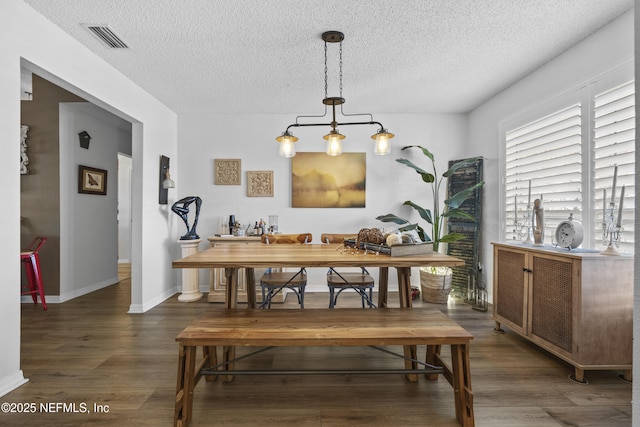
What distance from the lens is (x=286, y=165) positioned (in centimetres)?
453

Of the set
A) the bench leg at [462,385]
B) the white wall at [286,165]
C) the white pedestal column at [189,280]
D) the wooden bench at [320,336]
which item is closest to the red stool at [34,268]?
the white pedestal column at [189,280]

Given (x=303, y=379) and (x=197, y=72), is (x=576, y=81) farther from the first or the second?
(x=197, y=72)

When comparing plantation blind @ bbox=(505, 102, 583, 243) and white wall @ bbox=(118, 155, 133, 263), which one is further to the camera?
white wall @ bbox=(118, 155, 133, 263)

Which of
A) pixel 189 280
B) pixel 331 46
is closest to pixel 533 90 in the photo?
pixel 331 46

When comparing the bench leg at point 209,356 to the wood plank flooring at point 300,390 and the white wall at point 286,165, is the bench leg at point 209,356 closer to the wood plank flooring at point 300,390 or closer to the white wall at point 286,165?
the wood plank flooring at point 300,390

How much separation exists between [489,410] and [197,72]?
3688mm

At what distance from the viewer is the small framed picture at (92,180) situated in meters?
4.22

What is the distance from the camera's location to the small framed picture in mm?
4219

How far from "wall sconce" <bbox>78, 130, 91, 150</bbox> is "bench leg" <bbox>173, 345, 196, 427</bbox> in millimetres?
3969

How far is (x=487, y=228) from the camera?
4.03 metres

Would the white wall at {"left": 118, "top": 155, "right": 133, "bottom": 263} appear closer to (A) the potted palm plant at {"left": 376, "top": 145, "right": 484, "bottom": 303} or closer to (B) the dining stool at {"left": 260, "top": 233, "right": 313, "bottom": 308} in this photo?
(B) the dining stool at {"left": 260, "top": 233, "right": 313, "bottom": 308}

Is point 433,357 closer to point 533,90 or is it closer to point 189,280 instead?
point 533,90

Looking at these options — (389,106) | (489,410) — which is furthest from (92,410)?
(389,106)

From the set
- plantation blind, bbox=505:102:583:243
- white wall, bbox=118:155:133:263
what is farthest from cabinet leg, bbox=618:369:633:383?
white wall, bbox=118:155:133:263
